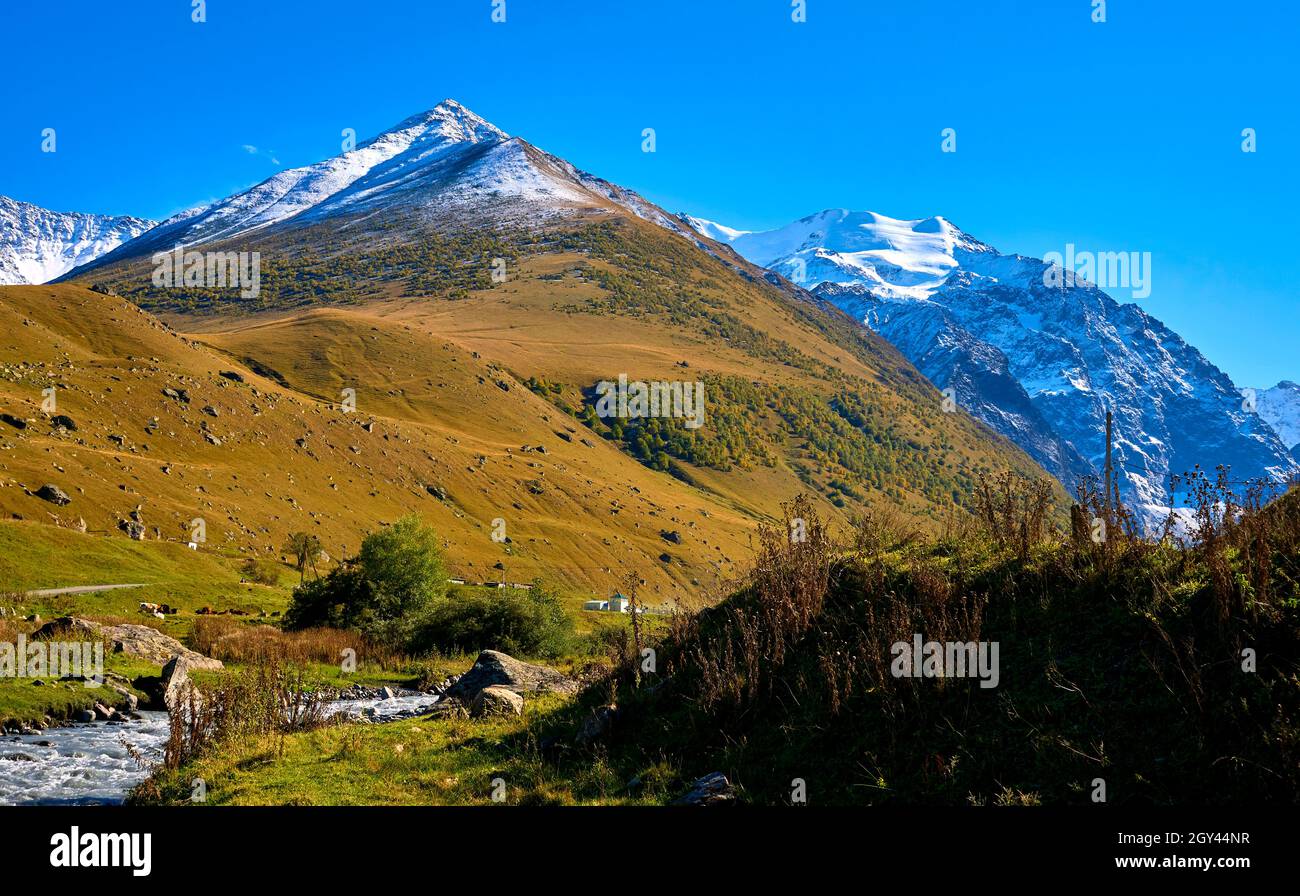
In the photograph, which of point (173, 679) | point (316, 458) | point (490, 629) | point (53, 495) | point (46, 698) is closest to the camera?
point (46, 698)

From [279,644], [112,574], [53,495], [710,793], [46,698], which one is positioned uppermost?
[53,495]

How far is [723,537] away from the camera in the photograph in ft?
461

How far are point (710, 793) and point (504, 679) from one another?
1289 cm

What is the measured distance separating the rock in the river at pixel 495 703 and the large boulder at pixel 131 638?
19893 mm

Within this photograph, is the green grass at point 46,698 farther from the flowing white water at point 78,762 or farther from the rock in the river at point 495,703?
the rock in the river at point 495,703

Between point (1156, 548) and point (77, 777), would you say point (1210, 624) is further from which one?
point (77, 777)

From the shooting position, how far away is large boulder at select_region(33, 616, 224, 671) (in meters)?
33.3

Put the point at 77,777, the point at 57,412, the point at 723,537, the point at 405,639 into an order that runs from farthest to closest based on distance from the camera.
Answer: the point at 723,537
the point at 57,412
the point at 405,639
the point at 77,777

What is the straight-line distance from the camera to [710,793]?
11.2 metres

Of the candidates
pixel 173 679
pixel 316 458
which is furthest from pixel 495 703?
pixel 316 458

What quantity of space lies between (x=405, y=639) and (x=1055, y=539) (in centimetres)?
3694

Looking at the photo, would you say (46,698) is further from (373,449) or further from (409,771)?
(373,449)

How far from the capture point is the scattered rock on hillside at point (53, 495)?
58.5 meters
